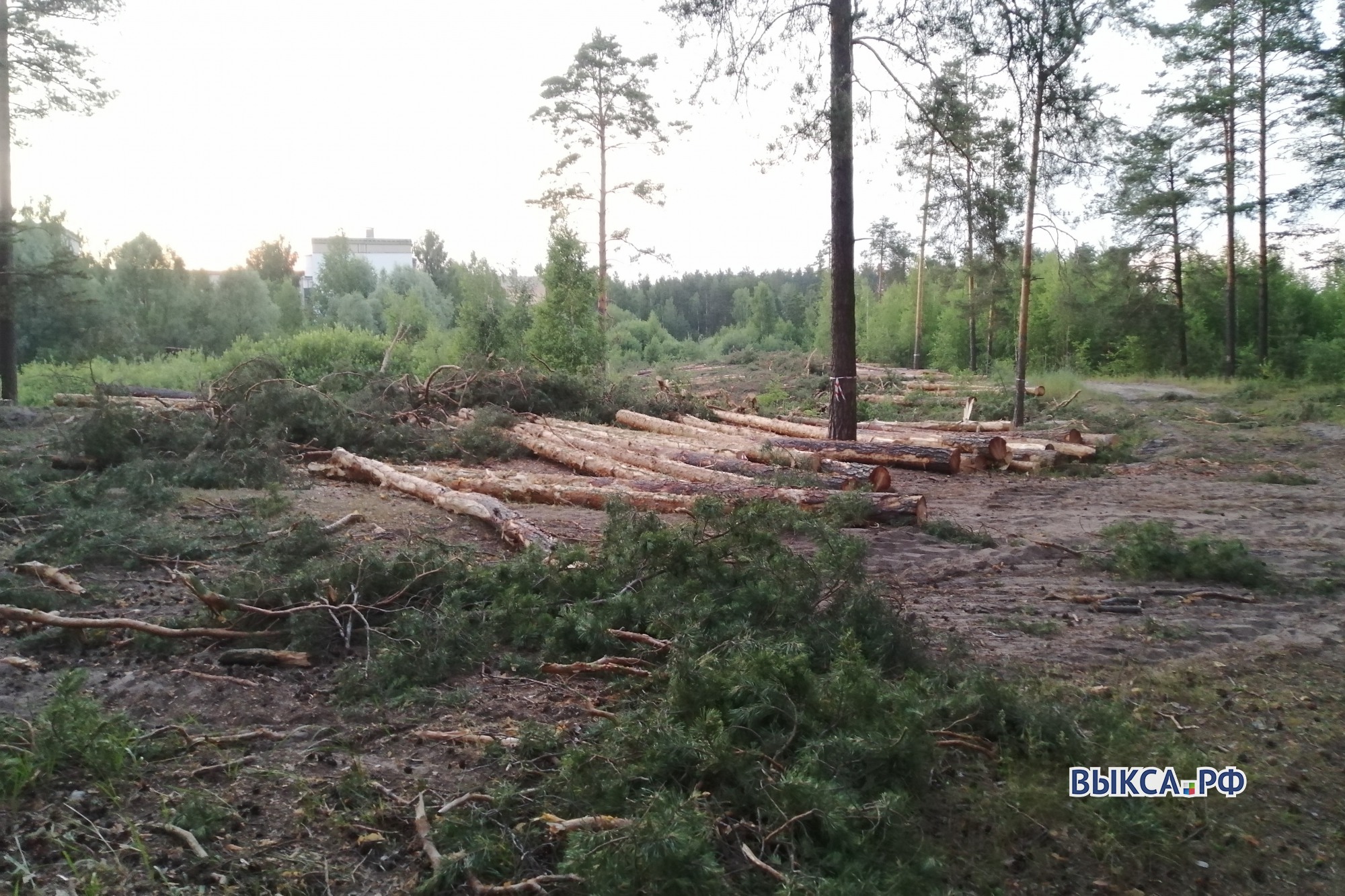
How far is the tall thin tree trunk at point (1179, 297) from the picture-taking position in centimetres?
2787

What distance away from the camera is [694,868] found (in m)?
2.54

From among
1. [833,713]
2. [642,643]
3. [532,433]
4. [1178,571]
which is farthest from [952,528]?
[532,433]

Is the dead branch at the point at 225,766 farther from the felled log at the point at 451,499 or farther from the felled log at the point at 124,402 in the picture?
the felled log at the point at 124,402

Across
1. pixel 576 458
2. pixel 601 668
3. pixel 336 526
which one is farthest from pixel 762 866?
pixel 576 458

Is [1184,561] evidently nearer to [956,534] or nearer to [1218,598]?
[1218,598]

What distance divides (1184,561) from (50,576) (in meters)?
7.06

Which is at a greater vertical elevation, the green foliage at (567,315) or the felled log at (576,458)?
the green foliage at (567,315)

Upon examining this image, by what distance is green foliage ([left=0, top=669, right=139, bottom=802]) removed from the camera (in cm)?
305

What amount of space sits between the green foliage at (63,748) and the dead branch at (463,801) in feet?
3.75

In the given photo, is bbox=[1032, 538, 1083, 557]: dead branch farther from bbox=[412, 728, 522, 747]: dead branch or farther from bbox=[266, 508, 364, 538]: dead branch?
bbox=[266, 508, 364, 538]: dead branch

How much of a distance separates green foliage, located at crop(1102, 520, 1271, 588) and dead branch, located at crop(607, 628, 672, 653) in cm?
367

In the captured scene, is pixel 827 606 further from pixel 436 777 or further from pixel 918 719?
pixel 436 777

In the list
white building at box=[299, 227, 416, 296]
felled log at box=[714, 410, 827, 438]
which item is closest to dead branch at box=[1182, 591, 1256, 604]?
felled log at box=[714, 410, 827, 438]

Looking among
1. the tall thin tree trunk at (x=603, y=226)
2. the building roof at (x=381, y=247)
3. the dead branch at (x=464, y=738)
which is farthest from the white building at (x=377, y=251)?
the dead branch at (x=464, y=738)
